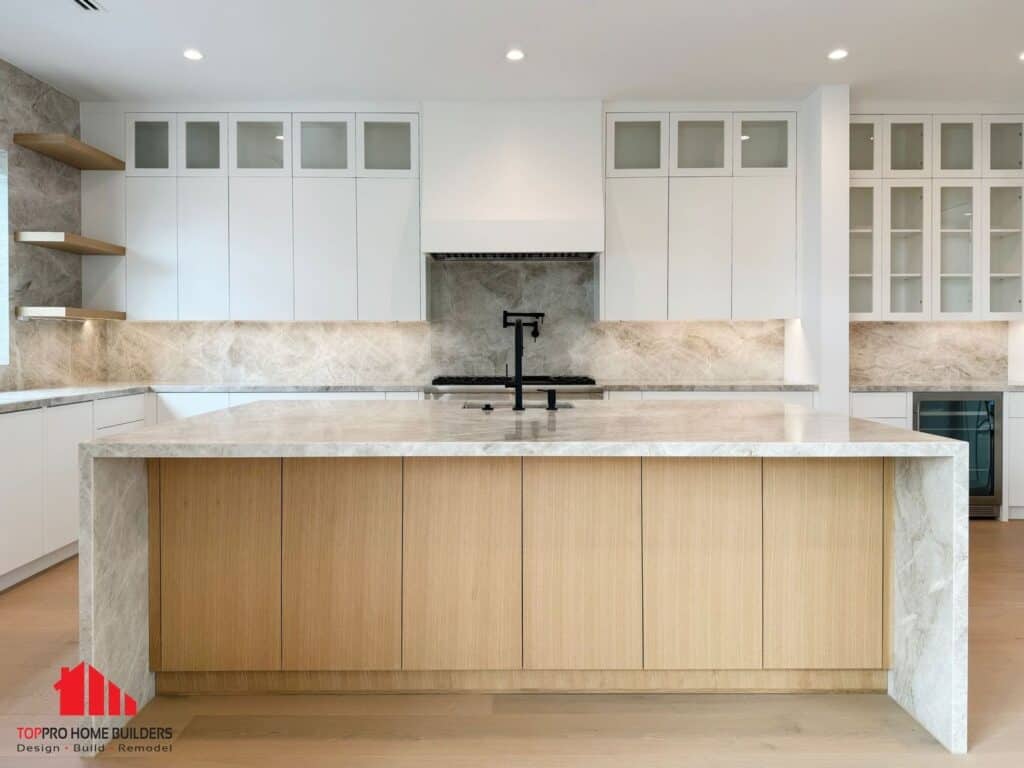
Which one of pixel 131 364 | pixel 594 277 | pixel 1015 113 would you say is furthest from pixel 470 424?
pixel 1015 113

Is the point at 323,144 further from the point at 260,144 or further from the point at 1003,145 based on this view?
the point at 1003,145

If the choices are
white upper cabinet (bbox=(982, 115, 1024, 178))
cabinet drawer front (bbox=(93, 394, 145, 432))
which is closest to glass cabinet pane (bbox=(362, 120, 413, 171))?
cabinet drawer front (bbox=(93, 394, 145, 432))

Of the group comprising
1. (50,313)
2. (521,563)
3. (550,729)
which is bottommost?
(550,729)

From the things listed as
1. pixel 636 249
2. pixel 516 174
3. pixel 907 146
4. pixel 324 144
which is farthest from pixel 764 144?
pixel 324 144

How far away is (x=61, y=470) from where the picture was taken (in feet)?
12.7

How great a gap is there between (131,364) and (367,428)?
3784 mm

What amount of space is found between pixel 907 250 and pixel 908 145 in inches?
26.3

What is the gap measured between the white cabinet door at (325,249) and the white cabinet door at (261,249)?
7 cm

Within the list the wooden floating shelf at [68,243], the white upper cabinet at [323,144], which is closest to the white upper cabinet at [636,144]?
the white upper cabinet at [323,144]

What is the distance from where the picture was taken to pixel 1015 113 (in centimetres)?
495

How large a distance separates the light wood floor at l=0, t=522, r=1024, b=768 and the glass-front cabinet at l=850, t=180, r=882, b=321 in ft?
9.25

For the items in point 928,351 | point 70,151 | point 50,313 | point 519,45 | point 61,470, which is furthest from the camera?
point 928,351

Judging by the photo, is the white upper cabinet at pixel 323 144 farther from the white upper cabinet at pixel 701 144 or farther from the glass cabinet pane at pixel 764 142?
the glass cabinet pane at pixel 764 142

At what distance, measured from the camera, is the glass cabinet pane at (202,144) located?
4.96 metres
